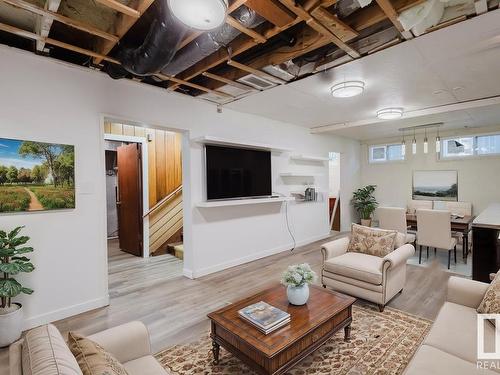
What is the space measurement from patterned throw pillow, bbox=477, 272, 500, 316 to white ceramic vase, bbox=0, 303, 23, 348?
12.3 feet

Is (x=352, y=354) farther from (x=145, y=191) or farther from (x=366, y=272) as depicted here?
(x=145, y=191)

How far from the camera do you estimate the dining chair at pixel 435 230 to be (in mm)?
4348

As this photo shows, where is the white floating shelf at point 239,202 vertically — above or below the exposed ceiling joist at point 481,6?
below

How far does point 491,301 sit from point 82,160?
389 cm

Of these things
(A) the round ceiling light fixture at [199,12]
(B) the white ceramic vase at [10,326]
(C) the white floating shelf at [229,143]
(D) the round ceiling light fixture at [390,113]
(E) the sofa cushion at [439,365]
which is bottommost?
(B) the white ceramic vase at [10,326]

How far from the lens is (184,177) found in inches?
162

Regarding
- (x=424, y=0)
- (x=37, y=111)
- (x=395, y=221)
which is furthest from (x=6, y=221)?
(x=395, y=221)

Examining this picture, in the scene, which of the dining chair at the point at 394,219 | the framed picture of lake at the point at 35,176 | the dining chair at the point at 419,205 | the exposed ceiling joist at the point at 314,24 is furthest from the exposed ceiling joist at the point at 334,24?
the dining chair at the point at 419,205

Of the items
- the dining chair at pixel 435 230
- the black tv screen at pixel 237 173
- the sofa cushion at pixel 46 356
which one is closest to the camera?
the sofa cushion at pixel 46 356

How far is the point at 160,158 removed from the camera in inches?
222

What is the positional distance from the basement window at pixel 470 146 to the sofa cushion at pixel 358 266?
16.4ft

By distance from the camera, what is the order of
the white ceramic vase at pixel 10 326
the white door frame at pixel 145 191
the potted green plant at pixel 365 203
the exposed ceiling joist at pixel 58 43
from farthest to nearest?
the potted green plant at pixel 365 203, the white door frame at pixel 145 191, the white ceramic vase at pixel 10 326, the exposed ceiling joist at pixel 58 43

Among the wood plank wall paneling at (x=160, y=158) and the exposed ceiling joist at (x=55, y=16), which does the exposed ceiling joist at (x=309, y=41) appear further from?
the wood plank wall paneling at (x=160, y=158)

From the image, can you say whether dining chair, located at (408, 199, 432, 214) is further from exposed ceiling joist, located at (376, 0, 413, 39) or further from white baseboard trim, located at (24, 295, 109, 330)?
white baseboard trim, located at (24, 295, 109, 330)
